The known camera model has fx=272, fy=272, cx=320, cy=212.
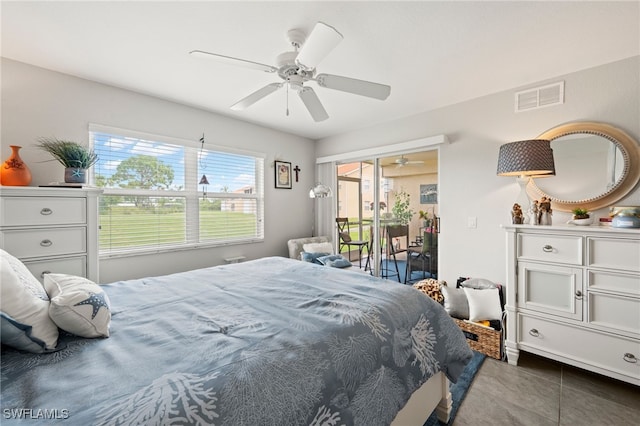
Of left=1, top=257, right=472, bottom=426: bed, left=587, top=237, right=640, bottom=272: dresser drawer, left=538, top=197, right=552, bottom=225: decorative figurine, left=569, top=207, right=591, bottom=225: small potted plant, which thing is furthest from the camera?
left=538, top=197, right=552, bottom=225: decorative figurine

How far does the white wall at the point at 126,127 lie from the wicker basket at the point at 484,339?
263cm

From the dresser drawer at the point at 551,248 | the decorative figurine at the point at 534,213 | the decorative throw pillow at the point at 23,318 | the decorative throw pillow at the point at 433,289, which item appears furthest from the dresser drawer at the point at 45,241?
the decorative figurine at the point at 534,213

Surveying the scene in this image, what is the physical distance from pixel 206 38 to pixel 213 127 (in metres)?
1.57

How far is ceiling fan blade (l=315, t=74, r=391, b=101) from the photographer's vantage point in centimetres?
176

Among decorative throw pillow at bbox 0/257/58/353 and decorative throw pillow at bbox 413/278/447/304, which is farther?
decorative throw pillow at bbox 413/278/447/304

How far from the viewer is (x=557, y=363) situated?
7.80 feet

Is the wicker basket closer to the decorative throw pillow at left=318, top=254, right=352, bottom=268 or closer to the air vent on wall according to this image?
the decorative throw pillow at left=318, top=254, right=352, bottom=268

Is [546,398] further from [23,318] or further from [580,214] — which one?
[23,318]

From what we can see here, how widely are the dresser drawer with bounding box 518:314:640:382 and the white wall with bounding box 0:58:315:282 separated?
308 centimetres

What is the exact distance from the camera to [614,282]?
6.48 feet

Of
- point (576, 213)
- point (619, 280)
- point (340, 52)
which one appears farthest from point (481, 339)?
point (340, 52)

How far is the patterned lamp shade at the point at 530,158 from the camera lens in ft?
7.32

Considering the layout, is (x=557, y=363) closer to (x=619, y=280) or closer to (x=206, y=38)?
(x=619, y=280)

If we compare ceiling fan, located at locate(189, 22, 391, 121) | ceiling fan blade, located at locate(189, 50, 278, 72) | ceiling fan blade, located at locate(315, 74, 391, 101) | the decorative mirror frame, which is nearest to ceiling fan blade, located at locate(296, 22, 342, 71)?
ceiling fan, located at locate(189, 22, 391, 121)
